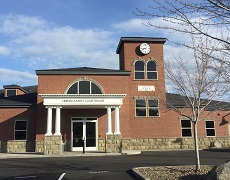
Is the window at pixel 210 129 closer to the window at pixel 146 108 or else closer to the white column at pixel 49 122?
the window at pixel 146 108

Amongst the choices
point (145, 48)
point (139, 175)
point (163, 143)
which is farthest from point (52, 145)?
point (145, 48)

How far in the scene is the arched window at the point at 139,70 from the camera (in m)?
27.2

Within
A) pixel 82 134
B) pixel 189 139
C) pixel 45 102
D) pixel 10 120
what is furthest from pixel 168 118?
pixel 10 120

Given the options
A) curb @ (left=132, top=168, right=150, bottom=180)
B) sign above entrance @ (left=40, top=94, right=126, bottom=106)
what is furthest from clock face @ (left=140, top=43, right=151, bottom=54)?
curb @ (left=132, top=168, right=150, bottom=180)

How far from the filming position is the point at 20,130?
24.8m

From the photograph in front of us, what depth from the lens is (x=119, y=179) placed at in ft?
34.6

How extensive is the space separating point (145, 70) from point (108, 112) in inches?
262

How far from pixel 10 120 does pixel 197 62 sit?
60.0 ft

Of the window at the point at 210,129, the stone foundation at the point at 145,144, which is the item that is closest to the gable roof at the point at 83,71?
the stone foundation at the point at 145,144

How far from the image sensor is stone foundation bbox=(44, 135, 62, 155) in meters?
21.1

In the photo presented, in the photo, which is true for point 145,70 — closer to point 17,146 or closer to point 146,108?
point 146,108

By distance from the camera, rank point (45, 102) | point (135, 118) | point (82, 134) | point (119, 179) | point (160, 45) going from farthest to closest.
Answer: point (160, 45)
point (135, 118)
point (82, 134)
point (45, 102)
point (119, 179)

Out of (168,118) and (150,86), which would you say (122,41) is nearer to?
(150,86)

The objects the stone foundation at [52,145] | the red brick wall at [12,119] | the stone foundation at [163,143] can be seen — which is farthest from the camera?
the stone foundation at [163,143]
